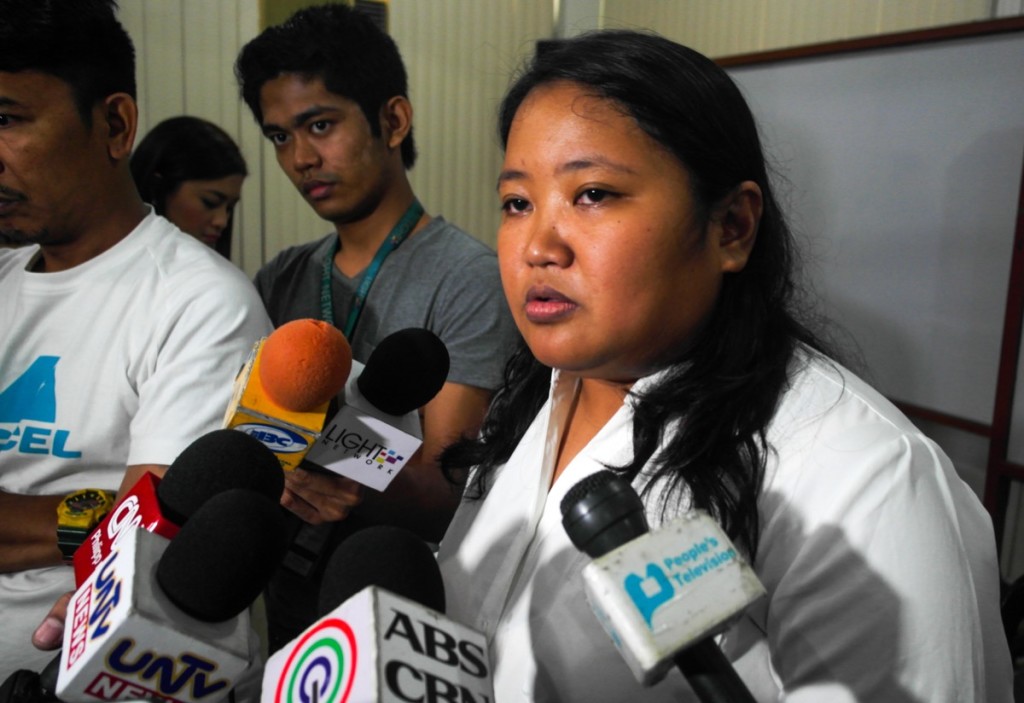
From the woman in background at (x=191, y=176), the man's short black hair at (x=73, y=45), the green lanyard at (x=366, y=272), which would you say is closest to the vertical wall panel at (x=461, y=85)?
the woman in background at (x=191, y=176)

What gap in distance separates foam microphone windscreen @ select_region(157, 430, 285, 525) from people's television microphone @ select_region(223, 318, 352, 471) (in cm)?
11

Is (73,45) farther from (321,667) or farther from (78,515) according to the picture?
(321,667)

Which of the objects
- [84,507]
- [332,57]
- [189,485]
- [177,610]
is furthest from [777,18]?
[177,610]

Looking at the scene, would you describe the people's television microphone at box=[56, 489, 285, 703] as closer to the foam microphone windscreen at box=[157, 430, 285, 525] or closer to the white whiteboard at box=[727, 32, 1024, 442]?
the foam microphone windscreen at box=[157, 430, 285, 525]

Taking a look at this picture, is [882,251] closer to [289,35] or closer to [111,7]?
[289,35]

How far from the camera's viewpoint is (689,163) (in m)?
0.76

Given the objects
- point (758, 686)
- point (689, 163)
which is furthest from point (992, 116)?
point (758, 686)

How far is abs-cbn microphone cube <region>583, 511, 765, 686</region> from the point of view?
38 cm

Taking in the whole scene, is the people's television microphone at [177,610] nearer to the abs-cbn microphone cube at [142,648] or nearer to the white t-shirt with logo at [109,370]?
the abs-cbn microphone cube at [142,648]

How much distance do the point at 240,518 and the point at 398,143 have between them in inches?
51.9

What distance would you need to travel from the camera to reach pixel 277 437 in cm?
81

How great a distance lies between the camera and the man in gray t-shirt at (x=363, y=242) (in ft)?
4.63

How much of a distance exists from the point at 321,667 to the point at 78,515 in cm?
81

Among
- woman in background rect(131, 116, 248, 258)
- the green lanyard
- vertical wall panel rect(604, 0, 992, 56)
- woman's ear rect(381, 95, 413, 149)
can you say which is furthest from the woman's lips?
vertical wall panel rect(604, 0, 992, 56)
